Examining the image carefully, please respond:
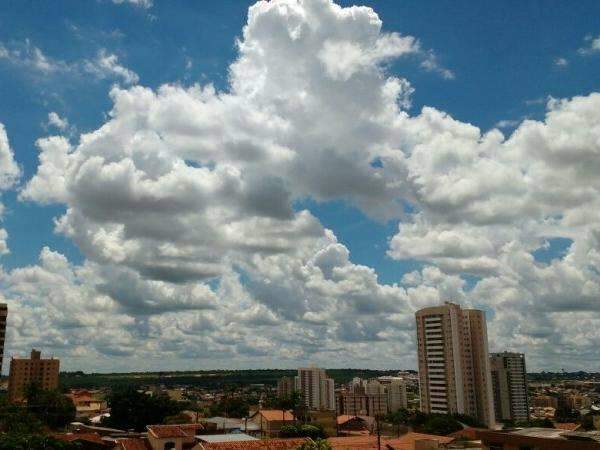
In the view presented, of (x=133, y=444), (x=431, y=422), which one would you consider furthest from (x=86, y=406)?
(x=133, y=444)

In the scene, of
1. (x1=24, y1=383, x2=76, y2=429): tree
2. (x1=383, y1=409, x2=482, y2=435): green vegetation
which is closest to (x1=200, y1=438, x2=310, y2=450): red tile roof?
(x1=383, y1=409, x2=482, y2=435): green vegetation

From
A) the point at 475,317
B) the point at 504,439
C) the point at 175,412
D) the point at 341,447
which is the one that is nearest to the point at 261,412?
the point at 175,412

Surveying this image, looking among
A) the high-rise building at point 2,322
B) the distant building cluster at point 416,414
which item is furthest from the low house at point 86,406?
the high-rise building at point 2,322

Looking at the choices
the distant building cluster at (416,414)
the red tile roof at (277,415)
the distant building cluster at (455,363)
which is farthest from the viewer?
the distant building cluster at (455,363)

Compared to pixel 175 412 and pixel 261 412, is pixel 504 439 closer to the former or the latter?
pixel 261 412

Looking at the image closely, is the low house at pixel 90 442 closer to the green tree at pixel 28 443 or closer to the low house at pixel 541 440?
the green tree at pixel 28 443

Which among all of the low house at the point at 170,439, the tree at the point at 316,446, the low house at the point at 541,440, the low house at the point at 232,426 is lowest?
the low house at the point at 232,426

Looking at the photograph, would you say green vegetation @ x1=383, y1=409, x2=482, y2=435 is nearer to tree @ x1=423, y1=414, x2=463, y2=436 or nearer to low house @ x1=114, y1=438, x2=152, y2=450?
tree @ x1=423, y1=414, x2=463, y2=436
